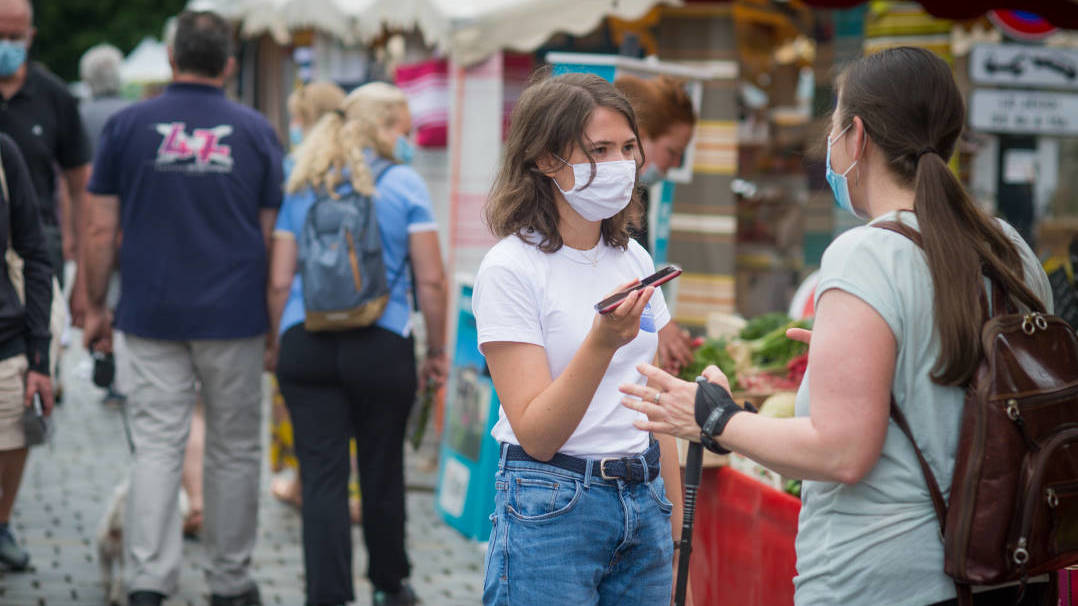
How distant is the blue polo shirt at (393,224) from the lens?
4.89 meters

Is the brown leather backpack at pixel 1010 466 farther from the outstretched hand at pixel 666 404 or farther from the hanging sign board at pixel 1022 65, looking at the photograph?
the hanging sign board at pixel 1022 65

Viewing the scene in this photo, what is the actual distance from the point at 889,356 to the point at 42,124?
4856 mm

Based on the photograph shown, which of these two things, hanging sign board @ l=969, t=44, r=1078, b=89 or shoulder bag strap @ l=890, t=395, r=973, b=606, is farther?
hanging sign board @ l=969, t=44, r=1078, b=89

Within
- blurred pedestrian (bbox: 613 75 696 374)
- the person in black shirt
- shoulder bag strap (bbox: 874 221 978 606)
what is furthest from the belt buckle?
the person in black shirt

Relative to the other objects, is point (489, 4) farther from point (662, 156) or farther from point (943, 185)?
point (943, 185)

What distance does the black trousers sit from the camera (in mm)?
4773

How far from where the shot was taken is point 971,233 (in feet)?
7.45

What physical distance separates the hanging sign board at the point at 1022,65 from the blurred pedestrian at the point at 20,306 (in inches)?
188

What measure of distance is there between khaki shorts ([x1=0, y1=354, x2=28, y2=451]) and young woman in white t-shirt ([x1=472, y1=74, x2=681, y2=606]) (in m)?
2.55

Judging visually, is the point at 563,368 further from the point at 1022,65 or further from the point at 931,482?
the point at 1022,65

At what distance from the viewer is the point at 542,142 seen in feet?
8.75

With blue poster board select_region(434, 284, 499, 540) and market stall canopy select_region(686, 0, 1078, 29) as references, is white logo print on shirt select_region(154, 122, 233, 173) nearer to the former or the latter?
blue poster board select_region(434, 284, 499, 540)

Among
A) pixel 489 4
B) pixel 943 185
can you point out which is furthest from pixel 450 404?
pixel 943 185

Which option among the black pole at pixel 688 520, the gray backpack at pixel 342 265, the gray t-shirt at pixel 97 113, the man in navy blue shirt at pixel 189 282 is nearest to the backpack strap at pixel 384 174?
the gray backpack at pixel 342 265
